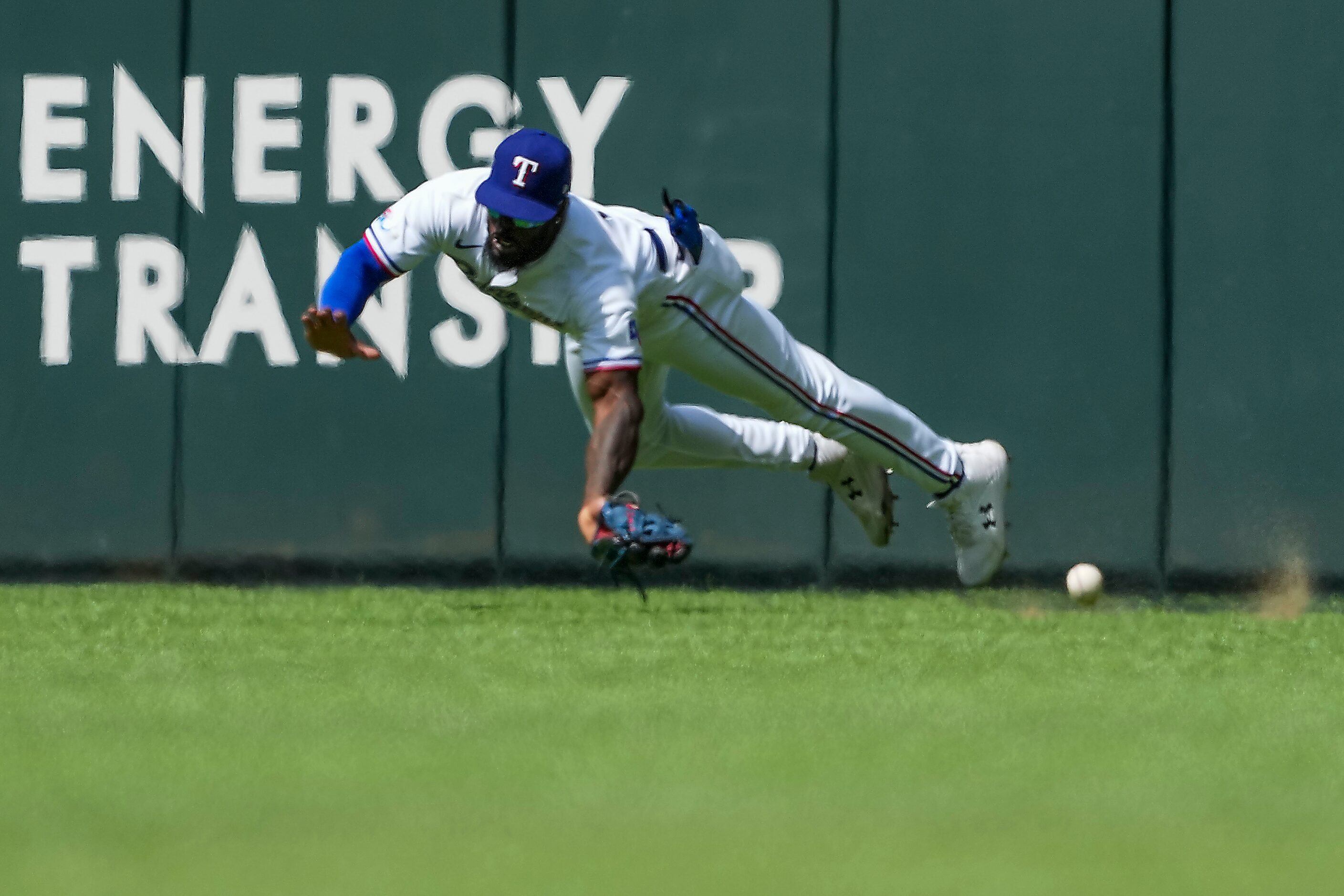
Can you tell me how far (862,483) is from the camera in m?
7.00

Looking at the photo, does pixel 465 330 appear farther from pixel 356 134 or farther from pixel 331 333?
pixel 331 333

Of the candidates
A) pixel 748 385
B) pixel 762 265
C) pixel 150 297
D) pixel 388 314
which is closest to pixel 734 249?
pixel 762 265

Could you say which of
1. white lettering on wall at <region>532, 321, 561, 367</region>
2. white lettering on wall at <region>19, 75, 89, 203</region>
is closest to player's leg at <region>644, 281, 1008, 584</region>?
white lettering on wall at <region>532, 321, 561, 367</region>

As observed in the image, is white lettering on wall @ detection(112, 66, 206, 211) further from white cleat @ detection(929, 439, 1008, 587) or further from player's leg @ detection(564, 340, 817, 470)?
white cleat @ detection(929, 439, 1008, 587)

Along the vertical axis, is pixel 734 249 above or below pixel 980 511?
above

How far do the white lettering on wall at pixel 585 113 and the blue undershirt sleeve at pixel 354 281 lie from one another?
2098mm

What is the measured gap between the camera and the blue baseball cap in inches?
227

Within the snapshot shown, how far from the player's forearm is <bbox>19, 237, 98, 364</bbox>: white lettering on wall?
325cm

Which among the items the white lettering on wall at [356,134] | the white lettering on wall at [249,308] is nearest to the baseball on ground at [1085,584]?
the white lettering on wall at [356,134]

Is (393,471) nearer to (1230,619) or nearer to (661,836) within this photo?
(1230,619)

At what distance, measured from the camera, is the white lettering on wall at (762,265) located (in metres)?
7.89

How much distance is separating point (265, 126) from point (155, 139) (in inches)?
19.3

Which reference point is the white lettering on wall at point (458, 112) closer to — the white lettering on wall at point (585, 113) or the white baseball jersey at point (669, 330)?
the white lettering on wall at point (585, 113)

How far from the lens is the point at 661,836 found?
2908 millimetres
